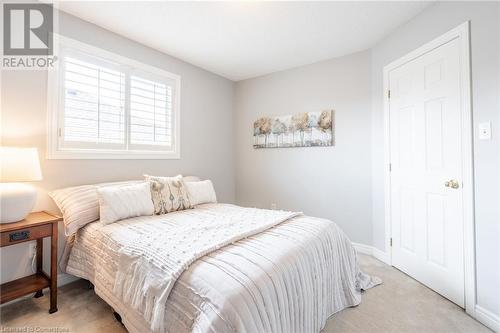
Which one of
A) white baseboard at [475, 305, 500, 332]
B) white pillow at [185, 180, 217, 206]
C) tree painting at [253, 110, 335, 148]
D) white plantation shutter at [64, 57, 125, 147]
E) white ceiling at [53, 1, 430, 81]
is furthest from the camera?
tree painting at [253, 110, 335, 148]

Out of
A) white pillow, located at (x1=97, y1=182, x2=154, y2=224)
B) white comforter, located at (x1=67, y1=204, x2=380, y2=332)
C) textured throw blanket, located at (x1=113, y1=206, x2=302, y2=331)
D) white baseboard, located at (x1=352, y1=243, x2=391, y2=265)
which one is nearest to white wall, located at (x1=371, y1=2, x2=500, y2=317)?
white comforter, located at (x1=67, y1=204, x2=380, y2=332)

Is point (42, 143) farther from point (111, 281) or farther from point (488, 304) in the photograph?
point (488, 304)

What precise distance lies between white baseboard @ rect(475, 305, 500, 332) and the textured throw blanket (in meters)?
1.51

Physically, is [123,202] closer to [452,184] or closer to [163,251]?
[163,251]

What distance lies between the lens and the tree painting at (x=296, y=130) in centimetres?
320

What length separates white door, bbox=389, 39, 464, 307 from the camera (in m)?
1.93

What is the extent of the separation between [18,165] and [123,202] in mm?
740

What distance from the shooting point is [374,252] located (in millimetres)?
2867

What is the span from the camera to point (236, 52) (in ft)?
9.96

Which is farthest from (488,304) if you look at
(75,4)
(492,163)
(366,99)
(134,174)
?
(75,4)

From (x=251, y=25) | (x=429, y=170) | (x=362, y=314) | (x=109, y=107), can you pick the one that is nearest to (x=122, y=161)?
(x=109, y=107)

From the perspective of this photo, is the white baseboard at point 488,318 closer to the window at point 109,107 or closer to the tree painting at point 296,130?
the tree painting at point 296,130

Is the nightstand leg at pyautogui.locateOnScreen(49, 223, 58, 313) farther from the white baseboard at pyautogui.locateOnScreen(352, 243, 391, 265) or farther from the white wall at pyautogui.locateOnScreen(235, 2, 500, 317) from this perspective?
the white baseboard at pyautogui.locateOnScreen(352, 243, 391, 265)

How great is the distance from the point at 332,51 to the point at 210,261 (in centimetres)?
291
